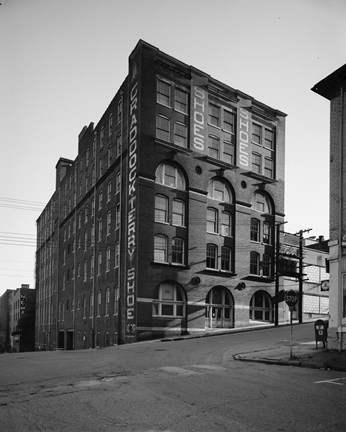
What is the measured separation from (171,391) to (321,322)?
11276 mm

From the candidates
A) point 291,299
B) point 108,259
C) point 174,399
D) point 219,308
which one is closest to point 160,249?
point 108,259

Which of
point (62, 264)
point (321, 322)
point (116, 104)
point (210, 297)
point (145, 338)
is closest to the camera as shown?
point (321, 322)

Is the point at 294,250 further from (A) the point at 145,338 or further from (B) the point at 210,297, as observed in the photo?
(A) the point at 145,338

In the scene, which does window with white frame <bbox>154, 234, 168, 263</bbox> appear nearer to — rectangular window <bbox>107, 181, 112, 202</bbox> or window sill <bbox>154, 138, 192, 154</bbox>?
window sill <bbox>154, 138, 192, 154</bbox>

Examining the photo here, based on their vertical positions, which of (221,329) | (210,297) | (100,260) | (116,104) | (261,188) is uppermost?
(116,104)

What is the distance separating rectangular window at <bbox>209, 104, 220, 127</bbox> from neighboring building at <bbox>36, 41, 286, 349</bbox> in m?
0.10

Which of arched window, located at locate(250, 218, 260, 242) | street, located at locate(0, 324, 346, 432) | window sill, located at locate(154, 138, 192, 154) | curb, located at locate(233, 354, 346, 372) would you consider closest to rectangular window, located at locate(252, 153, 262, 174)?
arched window, located at locate(250, 218, 260, 242)

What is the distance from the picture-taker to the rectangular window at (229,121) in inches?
1785

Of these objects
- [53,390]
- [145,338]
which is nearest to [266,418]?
[53,390]

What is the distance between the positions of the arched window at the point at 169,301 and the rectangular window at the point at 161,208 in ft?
17.3

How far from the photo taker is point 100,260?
46.3 m

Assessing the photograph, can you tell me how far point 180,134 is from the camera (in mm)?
41562

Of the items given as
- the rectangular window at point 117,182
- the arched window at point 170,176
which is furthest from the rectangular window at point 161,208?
the rectangular window at point 117,182

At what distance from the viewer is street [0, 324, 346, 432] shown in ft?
25.2
